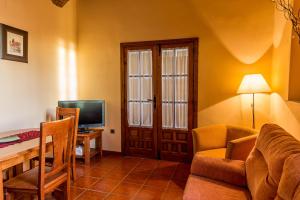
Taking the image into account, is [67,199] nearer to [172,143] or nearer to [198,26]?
[172,143]

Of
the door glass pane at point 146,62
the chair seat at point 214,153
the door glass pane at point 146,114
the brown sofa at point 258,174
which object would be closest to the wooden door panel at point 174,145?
the door glass pane at point 146,114

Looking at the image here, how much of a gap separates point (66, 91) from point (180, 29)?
2323 millimetres

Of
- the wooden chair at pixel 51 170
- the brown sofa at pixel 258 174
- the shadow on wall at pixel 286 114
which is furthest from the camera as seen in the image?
the shadow on wall at pixel 286 114

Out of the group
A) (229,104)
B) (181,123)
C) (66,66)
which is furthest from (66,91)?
(229,104)

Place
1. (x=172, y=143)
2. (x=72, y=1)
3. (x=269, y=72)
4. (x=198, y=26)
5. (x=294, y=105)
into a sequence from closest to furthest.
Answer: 1. (x=294, y=105)
2. (x=269, y=72)
3. (x=198, y=26)
4. (x=172, y=143)
5. (x=72, y=1)

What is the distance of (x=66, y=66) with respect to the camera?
3.95 m

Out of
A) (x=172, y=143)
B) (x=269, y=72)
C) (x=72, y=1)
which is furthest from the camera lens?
(x=72, y=1)

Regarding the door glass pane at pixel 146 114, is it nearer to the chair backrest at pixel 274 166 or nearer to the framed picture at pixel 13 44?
the framed picture at pixel 13 44

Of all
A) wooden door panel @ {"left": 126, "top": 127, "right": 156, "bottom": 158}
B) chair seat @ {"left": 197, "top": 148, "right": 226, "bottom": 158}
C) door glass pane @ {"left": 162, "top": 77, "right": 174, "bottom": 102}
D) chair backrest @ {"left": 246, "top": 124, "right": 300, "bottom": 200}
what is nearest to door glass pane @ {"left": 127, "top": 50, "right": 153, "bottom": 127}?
wooden door panel @ {"left": 126, "top": 127, "right": 156, "bottom": 158}

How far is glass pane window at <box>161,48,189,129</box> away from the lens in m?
3.70

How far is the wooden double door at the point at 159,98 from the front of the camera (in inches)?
145

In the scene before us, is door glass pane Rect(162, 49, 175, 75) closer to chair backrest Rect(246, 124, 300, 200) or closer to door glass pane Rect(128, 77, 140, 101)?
door glass pane Rect(128, 77, 140, 101)

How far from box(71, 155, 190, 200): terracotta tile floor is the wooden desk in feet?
0.45

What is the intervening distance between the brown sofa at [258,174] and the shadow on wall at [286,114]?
1.39 ft
